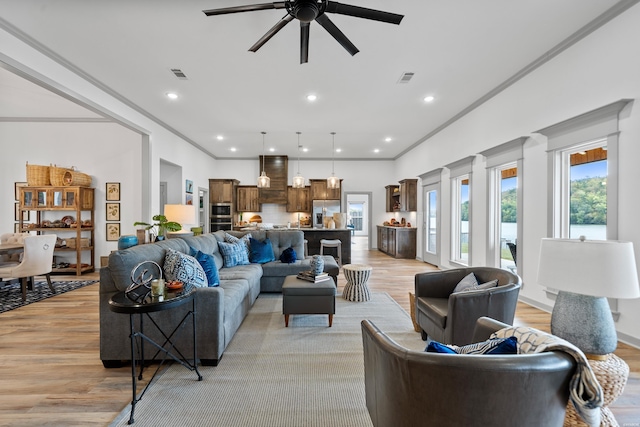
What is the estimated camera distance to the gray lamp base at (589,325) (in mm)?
1559

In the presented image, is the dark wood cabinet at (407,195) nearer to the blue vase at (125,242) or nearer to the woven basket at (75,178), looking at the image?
the blue vase at (125,242)

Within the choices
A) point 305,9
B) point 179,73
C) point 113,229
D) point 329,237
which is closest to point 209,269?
point 305,9

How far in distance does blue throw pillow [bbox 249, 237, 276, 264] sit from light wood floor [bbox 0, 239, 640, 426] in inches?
81.0

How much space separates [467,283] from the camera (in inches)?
103

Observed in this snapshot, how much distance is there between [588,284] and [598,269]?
0.09 meters

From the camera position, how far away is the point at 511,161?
14.0ft

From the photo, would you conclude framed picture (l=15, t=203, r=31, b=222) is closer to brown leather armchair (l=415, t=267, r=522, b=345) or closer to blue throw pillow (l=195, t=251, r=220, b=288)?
blue throw pillow (l=195, t=251, r=220, b=288)

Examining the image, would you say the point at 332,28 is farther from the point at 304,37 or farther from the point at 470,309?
the point at 470,309

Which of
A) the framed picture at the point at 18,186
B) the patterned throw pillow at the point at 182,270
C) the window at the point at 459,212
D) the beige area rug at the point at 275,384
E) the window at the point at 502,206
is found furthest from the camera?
the framed picture at the point at 18,186

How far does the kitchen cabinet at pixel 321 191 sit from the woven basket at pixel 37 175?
6.35 meters

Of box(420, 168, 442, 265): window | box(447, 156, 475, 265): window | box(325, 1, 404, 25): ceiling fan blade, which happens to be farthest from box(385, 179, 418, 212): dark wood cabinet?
box(325, 1, 404, 25): ceiling fan blade

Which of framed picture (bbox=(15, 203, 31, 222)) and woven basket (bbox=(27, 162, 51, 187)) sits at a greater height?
Answer: woven basket (bbox=(27, 162, 51, 187))

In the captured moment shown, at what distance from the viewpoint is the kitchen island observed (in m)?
6.74

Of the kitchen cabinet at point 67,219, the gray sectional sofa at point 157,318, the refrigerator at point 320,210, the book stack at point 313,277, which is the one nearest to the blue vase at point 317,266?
the book stack at point 313,277
